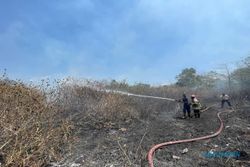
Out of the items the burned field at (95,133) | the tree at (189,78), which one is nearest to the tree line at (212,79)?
the tree at (189,78)

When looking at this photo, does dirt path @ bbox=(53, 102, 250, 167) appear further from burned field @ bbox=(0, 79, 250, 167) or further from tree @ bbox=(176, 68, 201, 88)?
tree @ bbox=(176, 68, 201, 88)

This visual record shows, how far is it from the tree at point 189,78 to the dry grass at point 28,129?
117ft

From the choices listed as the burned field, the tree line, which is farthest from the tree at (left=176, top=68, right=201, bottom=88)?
the burned field

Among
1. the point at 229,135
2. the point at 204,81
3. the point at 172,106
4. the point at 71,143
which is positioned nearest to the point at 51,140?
the point at 71,143

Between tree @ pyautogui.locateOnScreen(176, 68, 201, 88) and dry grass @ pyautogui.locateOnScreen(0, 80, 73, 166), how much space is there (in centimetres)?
3576

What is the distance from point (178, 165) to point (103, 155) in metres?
1.97

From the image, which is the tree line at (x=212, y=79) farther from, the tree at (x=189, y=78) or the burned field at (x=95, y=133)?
the burned field at (x=95, y=133)

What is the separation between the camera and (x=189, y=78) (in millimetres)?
47375

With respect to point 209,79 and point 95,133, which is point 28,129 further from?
point 209,79

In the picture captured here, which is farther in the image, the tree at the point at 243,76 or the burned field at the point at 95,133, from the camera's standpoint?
the tree at the point at 243,76

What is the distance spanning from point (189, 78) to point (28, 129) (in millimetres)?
39260

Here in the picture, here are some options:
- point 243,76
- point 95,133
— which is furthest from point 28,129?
point 243,76

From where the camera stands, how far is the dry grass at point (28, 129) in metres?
8.54

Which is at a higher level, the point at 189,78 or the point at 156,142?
the point at 189,78
